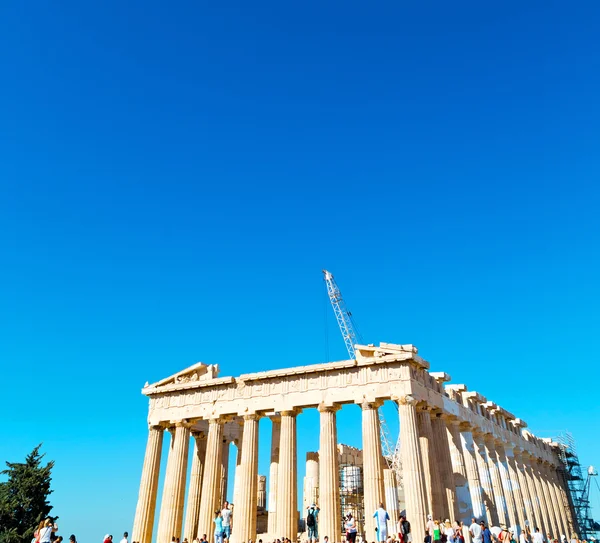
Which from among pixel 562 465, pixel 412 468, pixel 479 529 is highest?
pixel 562 465

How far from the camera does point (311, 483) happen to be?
45781mm

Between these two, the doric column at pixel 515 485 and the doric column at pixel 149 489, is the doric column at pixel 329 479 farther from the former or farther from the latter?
the doric column at pixel 515 485

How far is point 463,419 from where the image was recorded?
40.9 metres

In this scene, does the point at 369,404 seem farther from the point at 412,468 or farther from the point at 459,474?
the point at 459,474

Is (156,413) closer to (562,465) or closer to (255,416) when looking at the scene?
(255,416)

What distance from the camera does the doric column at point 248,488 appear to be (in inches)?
1463

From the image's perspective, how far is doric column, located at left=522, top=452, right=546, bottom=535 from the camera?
47.9 meters

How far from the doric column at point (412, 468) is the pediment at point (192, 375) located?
1561cm

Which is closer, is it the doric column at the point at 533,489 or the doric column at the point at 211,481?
the doric column at the point at 211,481

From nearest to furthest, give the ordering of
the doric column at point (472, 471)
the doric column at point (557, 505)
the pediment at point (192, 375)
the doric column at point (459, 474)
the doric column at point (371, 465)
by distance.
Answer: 1. the doric column at point (371, 465)
2. the doric column at point (459, 474)
3. the doric column at point (472, 471)
4. the pediment at point (192, 375)
5. the doric column at point (557, 505)

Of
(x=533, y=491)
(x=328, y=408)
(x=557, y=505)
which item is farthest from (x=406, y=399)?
(x=557, y=505)

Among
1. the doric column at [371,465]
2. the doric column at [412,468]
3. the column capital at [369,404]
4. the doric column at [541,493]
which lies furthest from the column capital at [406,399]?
the doric column at [541,493]

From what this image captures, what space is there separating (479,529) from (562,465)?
1741 inches

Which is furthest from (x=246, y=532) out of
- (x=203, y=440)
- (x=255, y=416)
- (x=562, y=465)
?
(x=562, y=465)
